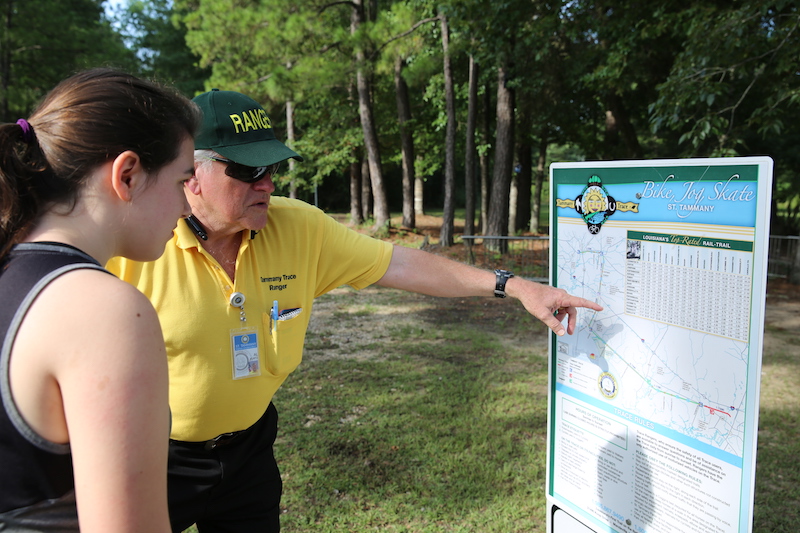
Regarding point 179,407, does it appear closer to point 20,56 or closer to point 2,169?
point 2,169

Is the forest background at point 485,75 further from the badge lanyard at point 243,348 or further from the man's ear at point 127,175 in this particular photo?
the man's ear at point 127,175

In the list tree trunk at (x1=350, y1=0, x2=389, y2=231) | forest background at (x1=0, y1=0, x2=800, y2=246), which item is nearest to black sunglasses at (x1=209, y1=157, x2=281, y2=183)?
forest background at (x1=0, y1=0, x2=800, y2=246)

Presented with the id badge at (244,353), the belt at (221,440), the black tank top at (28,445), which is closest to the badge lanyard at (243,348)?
the id badge at (244,353)

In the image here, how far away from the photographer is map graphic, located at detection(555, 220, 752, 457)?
179 centimetres

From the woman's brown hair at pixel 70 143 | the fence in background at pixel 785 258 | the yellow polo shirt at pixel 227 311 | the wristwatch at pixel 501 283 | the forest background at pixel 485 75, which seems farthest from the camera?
the fence in background at pixel 785 258

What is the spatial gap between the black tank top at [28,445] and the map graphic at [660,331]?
1719 mm

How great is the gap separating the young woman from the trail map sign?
1.56 m

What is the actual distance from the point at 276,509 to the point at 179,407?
0.59 m

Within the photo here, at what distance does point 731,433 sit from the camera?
1.82 m

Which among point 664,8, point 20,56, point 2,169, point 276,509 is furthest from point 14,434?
point 20,56

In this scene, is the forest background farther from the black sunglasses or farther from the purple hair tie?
the purple hair tie

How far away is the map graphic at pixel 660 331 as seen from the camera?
1.79 m

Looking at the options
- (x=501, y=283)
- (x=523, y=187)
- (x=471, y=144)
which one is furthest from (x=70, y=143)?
(x=523, y=187)

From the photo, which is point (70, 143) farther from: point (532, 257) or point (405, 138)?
point (405, 138)
